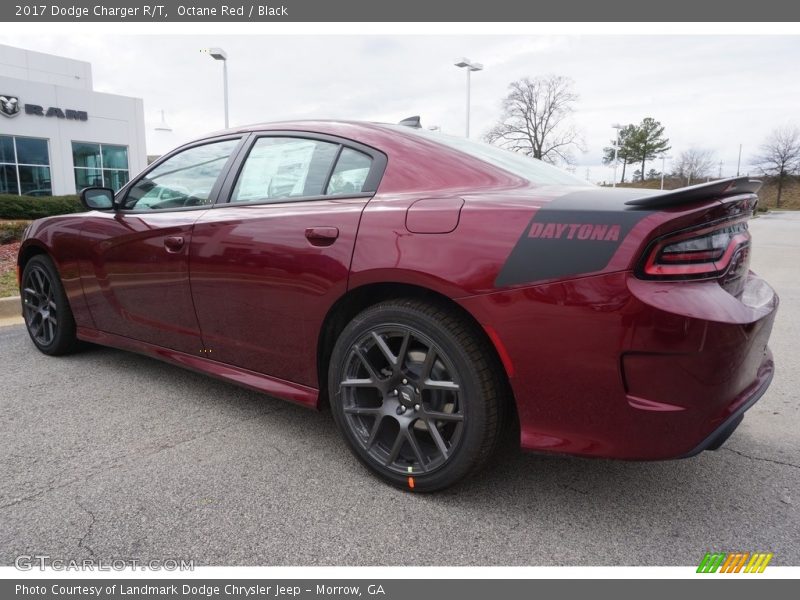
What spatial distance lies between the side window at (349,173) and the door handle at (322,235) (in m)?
0.22

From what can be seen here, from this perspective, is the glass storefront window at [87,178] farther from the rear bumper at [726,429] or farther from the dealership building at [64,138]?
the rear bumper at [726,429]

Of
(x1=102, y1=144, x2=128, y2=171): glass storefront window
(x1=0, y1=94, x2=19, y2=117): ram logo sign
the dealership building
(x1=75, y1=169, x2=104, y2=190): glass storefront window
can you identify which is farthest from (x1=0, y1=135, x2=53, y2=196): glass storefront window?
(x1=102, y1=144, x2=128, y2=171): glass storefront window

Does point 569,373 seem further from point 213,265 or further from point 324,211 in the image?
point 213,265

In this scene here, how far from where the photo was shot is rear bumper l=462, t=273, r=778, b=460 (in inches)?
66.9

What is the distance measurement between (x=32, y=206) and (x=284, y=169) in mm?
20717

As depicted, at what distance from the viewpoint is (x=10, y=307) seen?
18.5 feet

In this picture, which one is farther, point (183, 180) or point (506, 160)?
point (183, 180)

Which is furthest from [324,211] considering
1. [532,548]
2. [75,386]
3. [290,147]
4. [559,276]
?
[75,386]

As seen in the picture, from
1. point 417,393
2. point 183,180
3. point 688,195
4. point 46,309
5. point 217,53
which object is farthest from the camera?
point 217,53

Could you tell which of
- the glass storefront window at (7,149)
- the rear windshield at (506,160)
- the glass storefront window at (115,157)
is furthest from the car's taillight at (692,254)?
the glass storefront window at (115,157)

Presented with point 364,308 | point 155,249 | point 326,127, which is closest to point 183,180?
point 155,249

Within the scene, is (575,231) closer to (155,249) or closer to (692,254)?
(692,254)

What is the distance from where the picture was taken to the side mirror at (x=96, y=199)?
350 centimetres

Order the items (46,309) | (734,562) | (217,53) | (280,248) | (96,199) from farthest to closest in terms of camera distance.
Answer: (217,53), (46,309), (96,199), (280,248), (734,562)
